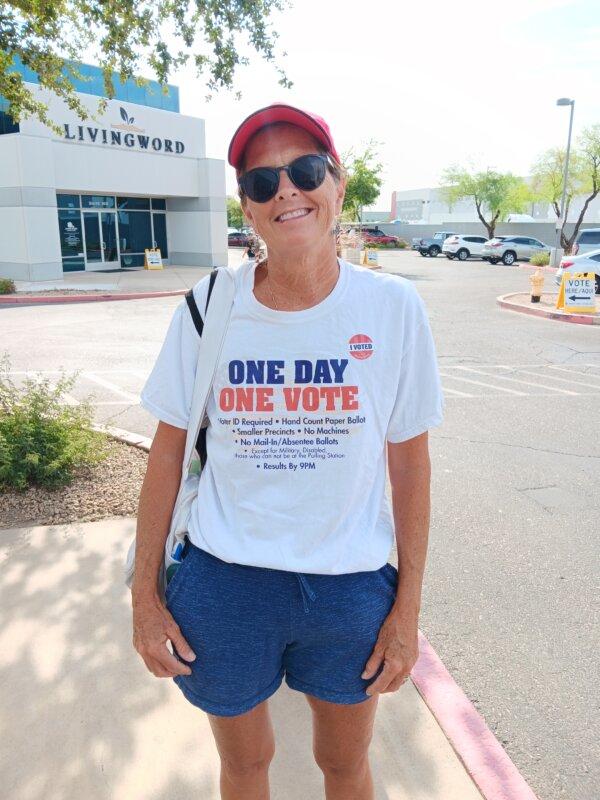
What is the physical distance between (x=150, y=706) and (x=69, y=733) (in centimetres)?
32

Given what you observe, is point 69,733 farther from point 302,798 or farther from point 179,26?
point 179,26

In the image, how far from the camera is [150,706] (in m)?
2.56

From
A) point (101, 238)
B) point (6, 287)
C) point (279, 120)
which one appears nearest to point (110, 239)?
point (101, 238)

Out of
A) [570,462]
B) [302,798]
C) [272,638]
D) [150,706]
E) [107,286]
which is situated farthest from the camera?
[107,286]

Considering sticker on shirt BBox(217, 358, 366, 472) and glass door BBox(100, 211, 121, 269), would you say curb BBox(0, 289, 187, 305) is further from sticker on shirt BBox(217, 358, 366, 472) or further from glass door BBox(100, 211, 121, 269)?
sticker on shirt BBox(217, 358, 366, 472)

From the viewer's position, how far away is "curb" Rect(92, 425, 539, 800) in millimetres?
2227

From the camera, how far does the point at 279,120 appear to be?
1.52m

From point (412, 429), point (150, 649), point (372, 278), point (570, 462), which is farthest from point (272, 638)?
point (570, 462)

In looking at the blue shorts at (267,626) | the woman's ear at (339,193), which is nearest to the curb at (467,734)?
the blue shorts at (267,626)

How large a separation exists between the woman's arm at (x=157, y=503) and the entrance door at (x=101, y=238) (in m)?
24.3

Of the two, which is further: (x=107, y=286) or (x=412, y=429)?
(x=107, y=286)

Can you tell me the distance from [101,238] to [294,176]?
25192mm

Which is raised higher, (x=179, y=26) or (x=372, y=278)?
(x=179, y=26)

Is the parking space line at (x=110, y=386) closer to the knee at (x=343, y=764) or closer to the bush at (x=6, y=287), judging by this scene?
the knee at (x=343, y=764)
